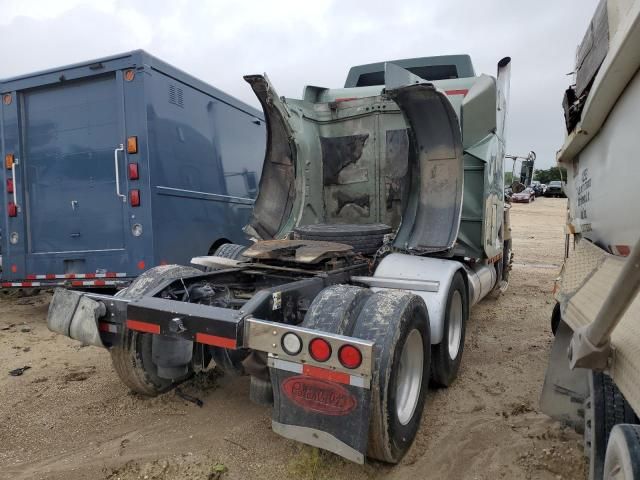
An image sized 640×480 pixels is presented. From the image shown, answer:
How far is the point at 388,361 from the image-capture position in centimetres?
257

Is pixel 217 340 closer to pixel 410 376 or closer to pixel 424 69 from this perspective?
pixel 410 376

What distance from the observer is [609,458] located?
5.32ft

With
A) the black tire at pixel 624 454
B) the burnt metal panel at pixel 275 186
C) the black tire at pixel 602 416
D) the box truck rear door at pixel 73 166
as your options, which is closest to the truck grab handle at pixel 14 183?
the box truck rear door at pixel 73 166

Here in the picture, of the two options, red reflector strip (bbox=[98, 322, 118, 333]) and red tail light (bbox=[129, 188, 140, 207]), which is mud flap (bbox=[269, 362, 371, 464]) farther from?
red tail light (bbox=[129, 188, 140, 207])

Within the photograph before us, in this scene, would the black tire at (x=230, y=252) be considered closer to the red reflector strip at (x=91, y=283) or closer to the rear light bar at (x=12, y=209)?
the red reflector strip at (x=91, y=283)

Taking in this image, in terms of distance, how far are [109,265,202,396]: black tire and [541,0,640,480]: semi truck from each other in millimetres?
2724

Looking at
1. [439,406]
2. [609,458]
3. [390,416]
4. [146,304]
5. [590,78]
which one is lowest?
[439,406]

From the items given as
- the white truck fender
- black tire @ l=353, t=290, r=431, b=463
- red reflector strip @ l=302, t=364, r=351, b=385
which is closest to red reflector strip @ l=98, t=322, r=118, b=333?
red reflector strip @ l=302, t=364, r=351, b=385

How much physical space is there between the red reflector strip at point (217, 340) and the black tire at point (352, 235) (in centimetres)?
209

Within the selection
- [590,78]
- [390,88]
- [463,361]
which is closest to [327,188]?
[390,88]

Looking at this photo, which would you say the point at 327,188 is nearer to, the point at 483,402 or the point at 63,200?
the point at 483,402

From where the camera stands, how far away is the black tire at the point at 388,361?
253 centimetres

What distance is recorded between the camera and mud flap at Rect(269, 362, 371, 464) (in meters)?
2.44

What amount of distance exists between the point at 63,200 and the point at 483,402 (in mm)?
5789
